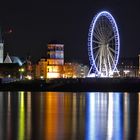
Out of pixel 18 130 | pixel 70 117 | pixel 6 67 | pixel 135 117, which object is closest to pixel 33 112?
pixel 70 117

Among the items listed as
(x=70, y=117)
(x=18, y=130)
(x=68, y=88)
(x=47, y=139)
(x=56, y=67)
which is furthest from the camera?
(x=56, y=67)

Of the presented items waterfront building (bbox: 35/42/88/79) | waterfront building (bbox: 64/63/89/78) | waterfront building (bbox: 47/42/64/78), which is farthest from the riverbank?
waterfront building (bbox: 64/63/89/78)

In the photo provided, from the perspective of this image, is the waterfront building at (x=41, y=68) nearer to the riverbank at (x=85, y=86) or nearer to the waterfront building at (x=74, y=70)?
the waterfront building at (x=74, y=70)

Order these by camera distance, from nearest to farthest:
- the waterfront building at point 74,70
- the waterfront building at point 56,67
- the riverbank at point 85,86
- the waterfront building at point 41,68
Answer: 1. the riverbank at point 85,86
2. the waterfront building at point 41,68
3. the waterfront building at point 56,67
4. the waterfront building at point 74,70

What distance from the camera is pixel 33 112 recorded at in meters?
51.7

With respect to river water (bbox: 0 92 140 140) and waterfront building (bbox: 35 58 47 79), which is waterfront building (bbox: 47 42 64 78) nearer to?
waterfront building (bbox: 35 58 47 79)

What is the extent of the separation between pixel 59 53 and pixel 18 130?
142 meters

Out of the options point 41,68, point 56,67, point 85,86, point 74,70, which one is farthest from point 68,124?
point 74,70

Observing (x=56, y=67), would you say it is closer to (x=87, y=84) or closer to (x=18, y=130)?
(x=87, y=84)

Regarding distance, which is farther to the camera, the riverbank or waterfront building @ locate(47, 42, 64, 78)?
waterfront building @ locate(47, 42, 64, 78)

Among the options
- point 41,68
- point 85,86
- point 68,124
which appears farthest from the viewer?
point 41,68

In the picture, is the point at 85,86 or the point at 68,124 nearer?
the point at 68,124

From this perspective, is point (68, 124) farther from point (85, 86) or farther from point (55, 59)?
point (55, 59)

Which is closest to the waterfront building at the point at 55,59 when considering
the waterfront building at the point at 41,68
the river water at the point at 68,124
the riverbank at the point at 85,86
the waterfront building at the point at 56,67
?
the waterfront building at the point at 56,67
